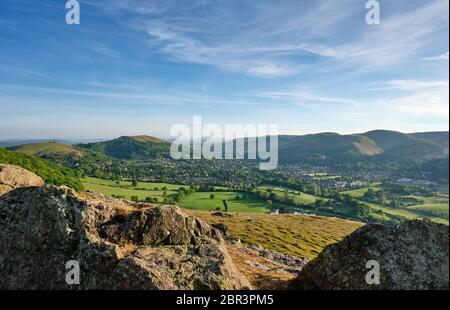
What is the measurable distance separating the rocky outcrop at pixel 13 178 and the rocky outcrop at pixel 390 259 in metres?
29.1

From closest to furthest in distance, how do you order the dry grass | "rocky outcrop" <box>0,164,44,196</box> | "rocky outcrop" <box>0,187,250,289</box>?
"rocky outcrop" <box>0,187,250,289</box> → "rocky outcrop" <box>0,164,44,196</box> → the dry grass

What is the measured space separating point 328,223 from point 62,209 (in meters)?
144

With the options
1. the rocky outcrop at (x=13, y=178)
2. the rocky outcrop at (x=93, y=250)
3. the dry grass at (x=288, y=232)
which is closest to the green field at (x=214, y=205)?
the dry grass at (x=288, y=232)

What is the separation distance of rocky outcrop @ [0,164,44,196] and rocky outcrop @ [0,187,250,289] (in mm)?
11209

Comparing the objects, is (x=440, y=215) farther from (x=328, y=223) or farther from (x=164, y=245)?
(x=164, y=245)

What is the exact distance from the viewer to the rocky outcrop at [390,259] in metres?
17.2

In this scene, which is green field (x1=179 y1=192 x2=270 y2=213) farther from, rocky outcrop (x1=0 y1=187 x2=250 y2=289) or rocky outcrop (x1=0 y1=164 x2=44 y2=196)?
rocky outcrop (x1=0 y1=187 x2=250 y2=289)

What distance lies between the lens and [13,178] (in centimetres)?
3234

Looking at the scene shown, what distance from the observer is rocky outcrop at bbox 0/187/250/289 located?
58.5ft

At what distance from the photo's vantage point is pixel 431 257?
17.7 meters

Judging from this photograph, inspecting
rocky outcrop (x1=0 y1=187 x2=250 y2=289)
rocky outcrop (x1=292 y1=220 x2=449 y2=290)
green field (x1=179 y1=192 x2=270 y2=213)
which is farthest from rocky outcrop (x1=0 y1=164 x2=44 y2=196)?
green field (x1=179 y1=192 x2=270 y2=213)

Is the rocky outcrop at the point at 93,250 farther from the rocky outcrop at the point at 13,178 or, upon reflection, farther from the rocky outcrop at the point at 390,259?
the rocky outcrop at the point at 13,178

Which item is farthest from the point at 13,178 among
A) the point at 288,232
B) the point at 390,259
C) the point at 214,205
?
the point at 214,205
